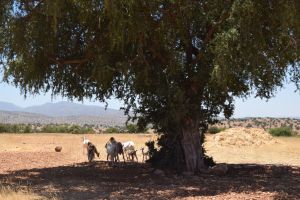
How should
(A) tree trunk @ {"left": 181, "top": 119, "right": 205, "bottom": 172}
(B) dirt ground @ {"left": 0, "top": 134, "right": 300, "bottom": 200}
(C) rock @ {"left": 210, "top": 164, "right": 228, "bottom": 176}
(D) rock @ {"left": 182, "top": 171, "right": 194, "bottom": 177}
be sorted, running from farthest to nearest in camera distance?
(C) rock @ {"left": 210, "top": 164, "right": 228, "bottom": 176}
(A) tree trunk @ {"left": 181, "top": 119, "right": 205, "bottom": 172}
(D) rock @ {"left": 182, "top": 171, "right": 194, "bottom": 177}
(B) dirt ground @ {"left": 0, "top": 134, "right": 300, "bottom": 200}

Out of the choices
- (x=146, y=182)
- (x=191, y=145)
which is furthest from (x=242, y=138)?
(x=146, y=182)

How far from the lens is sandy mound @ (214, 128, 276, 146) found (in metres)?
39.1

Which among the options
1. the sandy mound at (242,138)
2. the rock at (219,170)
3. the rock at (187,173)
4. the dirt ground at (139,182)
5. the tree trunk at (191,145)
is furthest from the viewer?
the sandy mound at (242,138)

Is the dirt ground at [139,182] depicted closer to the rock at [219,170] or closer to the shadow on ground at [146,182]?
the shadow on ground at [146,182]

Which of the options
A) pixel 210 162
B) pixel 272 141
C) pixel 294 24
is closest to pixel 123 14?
pixel 294 24

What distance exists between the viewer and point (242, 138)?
3956 cm

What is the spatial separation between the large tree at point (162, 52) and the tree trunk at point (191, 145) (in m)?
0.03

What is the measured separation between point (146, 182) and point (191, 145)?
258 cm

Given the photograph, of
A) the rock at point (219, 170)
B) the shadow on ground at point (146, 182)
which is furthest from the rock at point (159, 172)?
the rock at point (219, 170)

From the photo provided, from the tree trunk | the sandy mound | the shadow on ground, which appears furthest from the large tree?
the sandy mound

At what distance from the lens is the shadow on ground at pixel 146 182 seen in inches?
549

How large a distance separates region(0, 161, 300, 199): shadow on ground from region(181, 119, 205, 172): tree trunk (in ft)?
2.08

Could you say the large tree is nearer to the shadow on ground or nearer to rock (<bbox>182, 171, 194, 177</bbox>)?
rock (<bbox>182, 171, 194, 177</bbox>)

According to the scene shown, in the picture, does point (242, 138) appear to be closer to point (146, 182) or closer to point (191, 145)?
point (191, 145)
